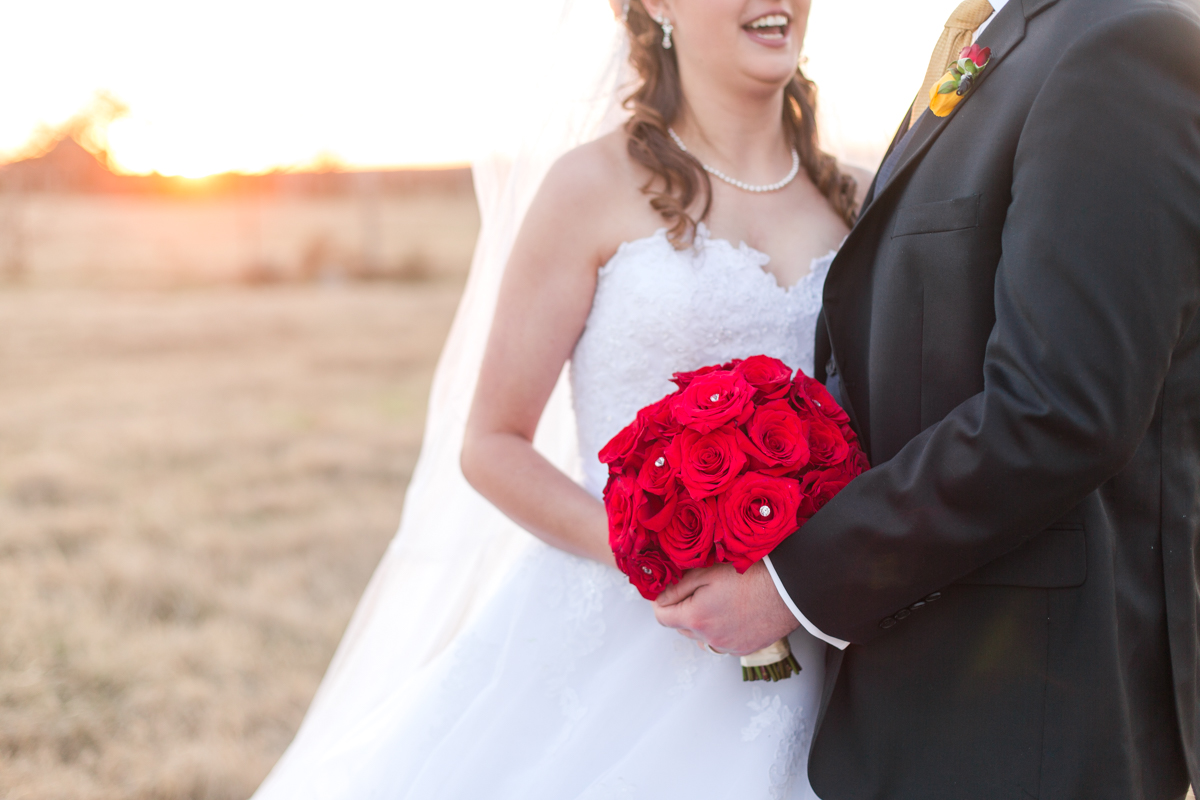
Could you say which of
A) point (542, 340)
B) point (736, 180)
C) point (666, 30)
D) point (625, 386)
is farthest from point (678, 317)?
point (666, 30)

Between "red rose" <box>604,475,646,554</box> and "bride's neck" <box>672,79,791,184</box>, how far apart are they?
3.47ft

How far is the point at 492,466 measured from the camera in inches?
80.0

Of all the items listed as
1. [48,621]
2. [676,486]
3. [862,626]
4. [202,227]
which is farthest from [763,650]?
[202,227]

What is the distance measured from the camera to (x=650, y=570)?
1.47 meters

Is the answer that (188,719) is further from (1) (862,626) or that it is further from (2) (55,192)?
(2) (55,192)

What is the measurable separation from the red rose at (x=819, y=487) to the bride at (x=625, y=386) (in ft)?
1.60

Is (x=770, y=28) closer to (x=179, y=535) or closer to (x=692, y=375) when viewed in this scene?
(x=692, y=375)

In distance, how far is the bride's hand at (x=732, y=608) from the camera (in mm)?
1441

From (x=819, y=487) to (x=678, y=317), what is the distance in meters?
0.69

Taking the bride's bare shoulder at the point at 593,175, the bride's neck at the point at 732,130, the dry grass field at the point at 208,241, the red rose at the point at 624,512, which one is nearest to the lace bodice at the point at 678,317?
the bride's bare shoulder at the point at 593,175

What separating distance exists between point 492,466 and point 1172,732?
1.43 metres

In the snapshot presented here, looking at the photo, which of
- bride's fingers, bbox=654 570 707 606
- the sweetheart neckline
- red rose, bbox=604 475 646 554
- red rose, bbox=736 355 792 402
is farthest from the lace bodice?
bride's fingers, bbox=654 570 707 606

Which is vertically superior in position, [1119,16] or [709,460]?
[1119,16]

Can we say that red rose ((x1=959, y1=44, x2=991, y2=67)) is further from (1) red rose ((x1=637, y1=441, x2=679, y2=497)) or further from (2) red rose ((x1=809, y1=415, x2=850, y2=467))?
(1) red rose ((x1=637, y1=441, x2=679, y2=497))
